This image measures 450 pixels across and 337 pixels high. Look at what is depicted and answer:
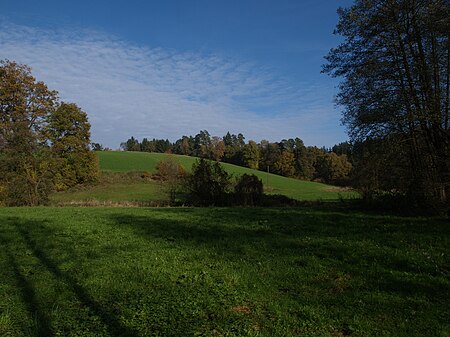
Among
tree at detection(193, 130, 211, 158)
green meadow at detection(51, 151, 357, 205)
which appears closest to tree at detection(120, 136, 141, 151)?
tree at detection(193, 130, 211, 158)

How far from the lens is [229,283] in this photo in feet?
21.2

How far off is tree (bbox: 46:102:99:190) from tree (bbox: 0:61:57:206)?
7.70m

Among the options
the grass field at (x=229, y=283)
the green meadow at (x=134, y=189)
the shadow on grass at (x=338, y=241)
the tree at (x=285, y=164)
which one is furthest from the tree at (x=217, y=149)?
the grass field at (x=229, y=283)

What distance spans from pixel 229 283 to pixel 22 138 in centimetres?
3003

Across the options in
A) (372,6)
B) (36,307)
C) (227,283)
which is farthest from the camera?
(372,6)

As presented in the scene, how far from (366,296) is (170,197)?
84.3 ft

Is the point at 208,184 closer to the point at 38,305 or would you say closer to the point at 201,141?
the point at 38,305

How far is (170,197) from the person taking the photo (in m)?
30.4

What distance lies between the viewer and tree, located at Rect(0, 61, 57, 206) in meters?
29.0

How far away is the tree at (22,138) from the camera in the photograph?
29.0m

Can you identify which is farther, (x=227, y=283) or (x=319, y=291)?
(x=227, y=283)

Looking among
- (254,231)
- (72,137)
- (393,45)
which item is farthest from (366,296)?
(72,137)

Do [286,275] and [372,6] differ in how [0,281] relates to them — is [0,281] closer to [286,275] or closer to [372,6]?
[286,275]

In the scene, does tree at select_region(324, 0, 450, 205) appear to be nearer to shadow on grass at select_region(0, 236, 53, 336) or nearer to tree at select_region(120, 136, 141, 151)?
shadow on grass at select_region(0, 236, 53, 336)
